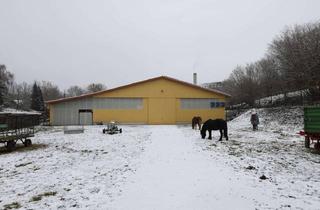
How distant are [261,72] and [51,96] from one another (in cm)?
7082

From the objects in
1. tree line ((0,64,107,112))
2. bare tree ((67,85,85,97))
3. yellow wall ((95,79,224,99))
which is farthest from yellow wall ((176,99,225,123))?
bare tree ((67,85,85,97))

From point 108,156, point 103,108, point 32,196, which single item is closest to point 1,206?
point 32,196

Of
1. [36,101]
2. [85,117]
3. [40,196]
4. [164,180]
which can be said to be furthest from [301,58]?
[36,101]

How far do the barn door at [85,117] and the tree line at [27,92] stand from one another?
3018 cm

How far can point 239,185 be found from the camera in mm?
5762

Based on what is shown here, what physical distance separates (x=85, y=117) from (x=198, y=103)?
14326mm

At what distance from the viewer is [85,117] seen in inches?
1128

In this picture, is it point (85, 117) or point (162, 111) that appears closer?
point (85, 117)

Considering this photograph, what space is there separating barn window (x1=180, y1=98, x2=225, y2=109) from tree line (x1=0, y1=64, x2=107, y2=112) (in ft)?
132

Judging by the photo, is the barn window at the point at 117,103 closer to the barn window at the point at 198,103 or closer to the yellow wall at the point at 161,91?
the yellow wall at the point at 161,91

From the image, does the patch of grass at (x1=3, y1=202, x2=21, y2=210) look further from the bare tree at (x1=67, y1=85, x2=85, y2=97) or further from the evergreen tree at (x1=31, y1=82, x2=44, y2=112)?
the bare tree at (x1=67, y1=85, x2=85, y2=97)

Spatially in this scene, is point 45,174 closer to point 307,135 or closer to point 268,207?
point 268,207

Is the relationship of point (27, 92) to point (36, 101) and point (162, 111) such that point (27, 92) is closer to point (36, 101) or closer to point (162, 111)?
point (36, 101)

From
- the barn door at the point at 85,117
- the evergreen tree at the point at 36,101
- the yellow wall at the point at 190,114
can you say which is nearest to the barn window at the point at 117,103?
the barn door at the point at 85,117
